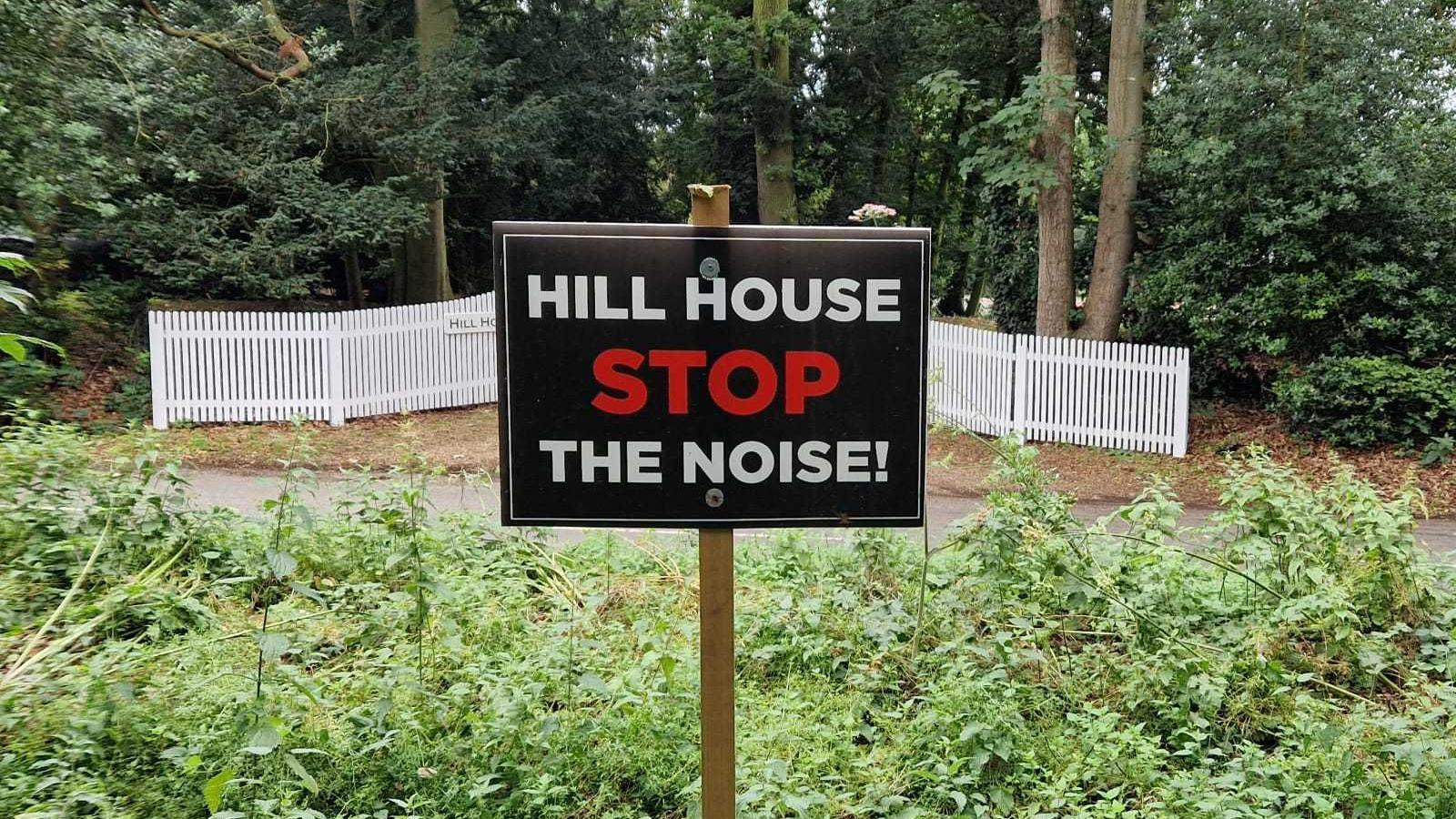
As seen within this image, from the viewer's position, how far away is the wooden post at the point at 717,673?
2.72 metres

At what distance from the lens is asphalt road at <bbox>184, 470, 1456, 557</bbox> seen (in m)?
9.66

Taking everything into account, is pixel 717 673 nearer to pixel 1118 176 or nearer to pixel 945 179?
pixel 1118 176

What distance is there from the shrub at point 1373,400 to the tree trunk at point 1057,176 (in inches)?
135

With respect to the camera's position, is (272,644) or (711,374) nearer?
(711,374)

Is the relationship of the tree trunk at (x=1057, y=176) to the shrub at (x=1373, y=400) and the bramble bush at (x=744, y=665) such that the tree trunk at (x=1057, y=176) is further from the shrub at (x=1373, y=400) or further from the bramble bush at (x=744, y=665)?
the bramble bush at (x=744, y=665)

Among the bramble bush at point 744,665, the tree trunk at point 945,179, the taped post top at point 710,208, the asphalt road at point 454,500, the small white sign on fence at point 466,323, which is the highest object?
the tree trunk at point 945,179

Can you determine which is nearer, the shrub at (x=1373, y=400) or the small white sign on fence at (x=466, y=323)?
the shrub at (x=1373, y=400)

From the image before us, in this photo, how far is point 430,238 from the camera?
19516mm

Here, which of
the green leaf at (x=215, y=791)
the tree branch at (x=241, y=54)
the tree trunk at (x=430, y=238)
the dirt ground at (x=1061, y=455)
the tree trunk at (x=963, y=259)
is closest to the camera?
the green leaf at (x=215, y=791)

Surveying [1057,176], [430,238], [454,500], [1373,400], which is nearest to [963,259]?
[1057,176]

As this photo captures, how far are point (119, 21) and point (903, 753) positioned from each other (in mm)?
13923

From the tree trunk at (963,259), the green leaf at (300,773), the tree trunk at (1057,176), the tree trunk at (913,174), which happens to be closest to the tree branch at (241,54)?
the tree trunk at (1057,176)

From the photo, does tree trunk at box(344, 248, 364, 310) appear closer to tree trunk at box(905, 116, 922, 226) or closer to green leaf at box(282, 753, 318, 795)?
tree trunk at box(905, 116, 922, 226)

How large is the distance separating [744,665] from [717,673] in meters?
2.09
